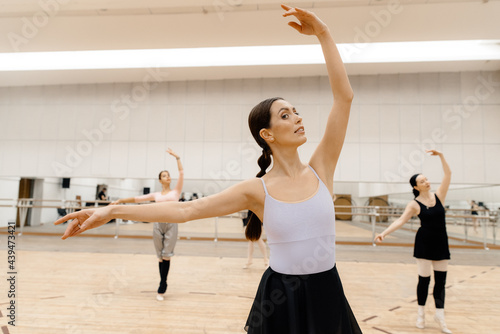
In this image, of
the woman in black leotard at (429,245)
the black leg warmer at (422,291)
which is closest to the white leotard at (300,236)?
the woman in black leotard at (429,245)

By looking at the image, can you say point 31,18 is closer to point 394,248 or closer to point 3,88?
point 3,88

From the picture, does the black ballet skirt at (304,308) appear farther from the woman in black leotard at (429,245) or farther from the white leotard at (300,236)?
the woman in black leotard at (429,245)

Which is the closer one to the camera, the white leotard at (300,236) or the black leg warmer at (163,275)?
the white leotard at (300,236)

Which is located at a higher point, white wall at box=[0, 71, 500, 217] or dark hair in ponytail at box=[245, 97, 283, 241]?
white wall at box=[0, 71, 500, 217]

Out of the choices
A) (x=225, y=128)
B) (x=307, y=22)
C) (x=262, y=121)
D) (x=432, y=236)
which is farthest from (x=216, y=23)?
(x=262, y=121)

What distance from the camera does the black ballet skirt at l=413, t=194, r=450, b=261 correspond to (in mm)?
3025

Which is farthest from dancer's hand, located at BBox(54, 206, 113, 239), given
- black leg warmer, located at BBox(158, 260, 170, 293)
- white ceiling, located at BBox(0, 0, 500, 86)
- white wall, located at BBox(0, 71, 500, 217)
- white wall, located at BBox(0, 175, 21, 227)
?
white wall, located at BBox(0, 175, 21, 227)

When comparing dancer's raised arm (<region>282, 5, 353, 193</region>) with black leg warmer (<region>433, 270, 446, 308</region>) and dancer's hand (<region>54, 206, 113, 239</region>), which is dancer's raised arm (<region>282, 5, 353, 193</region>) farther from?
black leg warmer (<region>433, 270, 446, 308</region>)

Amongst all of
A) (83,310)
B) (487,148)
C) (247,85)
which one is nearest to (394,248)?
(487,148)

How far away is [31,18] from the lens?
21.5 ft

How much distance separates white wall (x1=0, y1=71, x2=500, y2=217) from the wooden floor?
10.1 feet

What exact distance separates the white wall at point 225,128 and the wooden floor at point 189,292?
3.08m

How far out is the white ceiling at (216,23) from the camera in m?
5.96

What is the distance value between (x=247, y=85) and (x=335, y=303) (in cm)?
900
